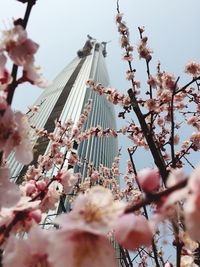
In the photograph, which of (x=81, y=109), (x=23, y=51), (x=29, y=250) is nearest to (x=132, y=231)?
(x=29, y=250)

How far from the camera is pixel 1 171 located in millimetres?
1104

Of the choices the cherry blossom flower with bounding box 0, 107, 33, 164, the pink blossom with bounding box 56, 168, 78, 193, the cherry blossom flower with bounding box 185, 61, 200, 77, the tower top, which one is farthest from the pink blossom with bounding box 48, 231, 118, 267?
the tower top

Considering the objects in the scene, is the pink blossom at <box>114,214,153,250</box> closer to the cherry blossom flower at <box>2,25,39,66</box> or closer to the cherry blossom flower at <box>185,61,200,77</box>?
the cherry blossom flower at <box>2,25,39,66</box>

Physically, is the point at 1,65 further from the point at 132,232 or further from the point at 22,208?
the point at 132,232

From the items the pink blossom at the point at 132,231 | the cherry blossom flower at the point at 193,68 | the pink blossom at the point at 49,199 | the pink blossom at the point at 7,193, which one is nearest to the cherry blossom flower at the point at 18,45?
the pink blossom at the point at 7,193

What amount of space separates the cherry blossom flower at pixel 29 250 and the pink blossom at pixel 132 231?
7.4 inches

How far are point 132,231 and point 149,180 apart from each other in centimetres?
13

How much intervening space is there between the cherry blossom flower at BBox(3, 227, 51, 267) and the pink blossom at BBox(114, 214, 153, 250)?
7.4 inches

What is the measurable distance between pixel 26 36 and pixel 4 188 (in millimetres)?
485

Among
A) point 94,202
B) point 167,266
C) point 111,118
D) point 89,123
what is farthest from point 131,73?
point 111,118

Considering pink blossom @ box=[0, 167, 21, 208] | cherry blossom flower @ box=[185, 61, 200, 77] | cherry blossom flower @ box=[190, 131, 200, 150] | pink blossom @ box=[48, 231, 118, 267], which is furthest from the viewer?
cherry blossom flower @ box=[185, 61, 200, 77]

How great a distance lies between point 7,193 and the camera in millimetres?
1025

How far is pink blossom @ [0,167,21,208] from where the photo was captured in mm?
1001

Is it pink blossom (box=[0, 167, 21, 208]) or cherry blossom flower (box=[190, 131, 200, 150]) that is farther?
cherry blossom flower (box=[190, 131, 200, 150])
